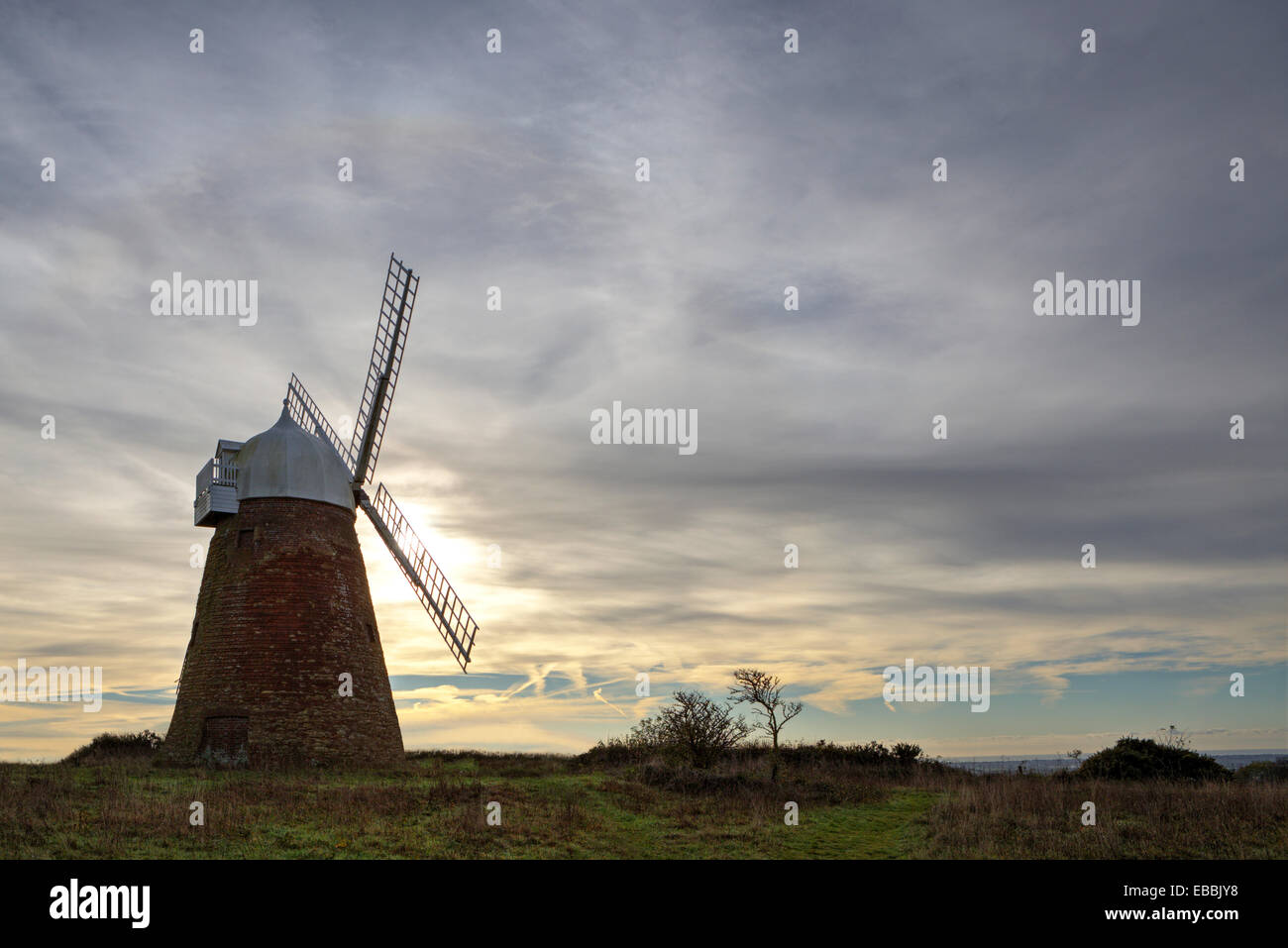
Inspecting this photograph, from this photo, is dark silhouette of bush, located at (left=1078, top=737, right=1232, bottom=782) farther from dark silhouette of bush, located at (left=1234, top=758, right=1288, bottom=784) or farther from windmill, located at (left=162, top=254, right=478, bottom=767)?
windmill, located at (left=162, top=254, right=478, bottom=767)

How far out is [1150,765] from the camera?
27.2 m

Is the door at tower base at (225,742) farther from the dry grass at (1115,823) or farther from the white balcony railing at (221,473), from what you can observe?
the dry grass at (1115,823)

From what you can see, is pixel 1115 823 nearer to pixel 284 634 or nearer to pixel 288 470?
pixel 284 634

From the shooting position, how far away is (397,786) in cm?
2161

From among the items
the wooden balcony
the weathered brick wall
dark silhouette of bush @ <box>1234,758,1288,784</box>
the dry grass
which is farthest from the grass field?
the wooden balcony

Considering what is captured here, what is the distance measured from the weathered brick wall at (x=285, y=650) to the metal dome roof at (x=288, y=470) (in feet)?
1.34

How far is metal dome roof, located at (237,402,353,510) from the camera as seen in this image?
29.0 m

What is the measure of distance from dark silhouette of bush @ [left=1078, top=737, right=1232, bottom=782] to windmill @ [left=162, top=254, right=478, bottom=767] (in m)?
19.6

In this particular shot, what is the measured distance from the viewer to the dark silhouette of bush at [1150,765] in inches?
1054

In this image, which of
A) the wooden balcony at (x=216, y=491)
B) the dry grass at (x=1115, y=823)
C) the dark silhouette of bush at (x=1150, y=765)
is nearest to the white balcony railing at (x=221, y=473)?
the wooden balcony at (x=216, y=491)

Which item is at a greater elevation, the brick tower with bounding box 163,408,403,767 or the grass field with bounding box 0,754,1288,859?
the brick tower with bounding box 163,408,403,767
